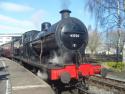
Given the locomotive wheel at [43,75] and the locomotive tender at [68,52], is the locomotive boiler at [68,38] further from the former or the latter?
the locomotive wheel at [43,75]

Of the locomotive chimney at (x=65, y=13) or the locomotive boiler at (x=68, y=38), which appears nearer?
the locomotive boiler at (x=68, y=38)

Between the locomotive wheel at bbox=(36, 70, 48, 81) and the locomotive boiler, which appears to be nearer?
the locomotive boiler

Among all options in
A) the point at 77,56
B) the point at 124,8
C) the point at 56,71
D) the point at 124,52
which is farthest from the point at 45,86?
the point at 124,52

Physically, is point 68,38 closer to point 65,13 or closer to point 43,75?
point 65,13

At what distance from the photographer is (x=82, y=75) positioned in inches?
482

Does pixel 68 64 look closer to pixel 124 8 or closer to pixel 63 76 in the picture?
pixel 63 76

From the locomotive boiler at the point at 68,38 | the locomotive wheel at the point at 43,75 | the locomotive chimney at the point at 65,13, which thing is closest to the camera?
the locomotive boiler at the point at 68,38

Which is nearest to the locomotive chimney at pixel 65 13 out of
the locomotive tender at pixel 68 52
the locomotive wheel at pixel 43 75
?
the locomotive tender at pixel 68 52

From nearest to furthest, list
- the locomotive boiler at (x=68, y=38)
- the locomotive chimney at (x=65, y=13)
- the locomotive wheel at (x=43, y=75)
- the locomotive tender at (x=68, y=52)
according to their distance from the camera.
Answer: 1. the locomotive tender at (x=68, y=52)
2. the locomotive boiler at (x=68, y=38)
3. the locomotive chimney at (x=65, y=13)
4. the locomotive wheel at (x=43, y=75)

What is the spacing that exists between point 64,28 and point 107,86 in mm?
3980

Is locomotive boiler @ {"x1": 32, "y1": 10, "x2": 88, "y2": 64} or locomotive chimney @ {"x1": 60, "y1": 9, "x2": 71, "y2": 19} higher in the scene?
locomotive chimney @ {"x1": 60, "y1": 9, "x2": 71, "y2": 19}

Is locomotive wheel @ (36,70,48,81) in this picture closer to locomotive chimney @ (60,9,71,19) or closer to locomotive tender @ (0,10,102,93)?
locomotive tender @ (0,10,102,93)

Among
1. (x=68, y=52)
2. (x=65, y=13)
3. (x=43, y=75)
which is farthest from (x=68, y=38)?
(x=43, y=75)


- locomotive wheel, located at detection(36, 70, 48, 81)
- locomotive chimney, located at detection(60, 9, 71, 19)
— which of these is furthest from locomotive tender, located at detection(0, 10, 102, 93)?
locomotive wheel, located at detection(36, 70, 48, 81)
